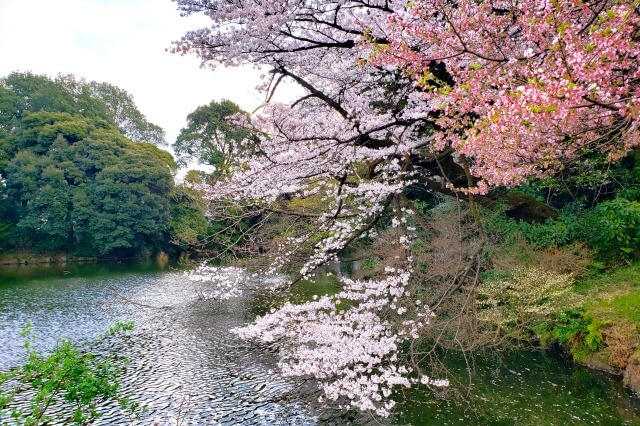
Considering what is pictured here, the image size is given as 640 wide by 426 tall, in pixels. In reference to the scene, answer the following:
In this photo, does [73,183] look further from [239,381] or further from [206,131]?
[239,381]

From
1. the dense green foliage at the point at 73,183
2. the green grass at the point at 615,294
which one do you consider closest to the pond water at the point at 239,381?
the green grass at the point at 615,294

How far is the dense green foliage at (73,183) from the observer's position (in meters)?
23.6

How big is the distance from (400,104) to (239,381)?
5412 mm

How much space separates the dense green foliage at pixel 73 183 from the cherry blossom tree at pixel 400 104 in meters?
21.0

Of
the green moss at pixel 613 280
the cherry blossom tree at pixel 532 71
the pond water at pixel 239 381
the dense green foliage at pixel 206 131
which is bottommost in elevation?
the pond water at pixel 239 381

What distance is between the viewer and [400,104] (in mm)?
6258

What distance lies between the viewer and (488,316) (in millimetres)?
7504

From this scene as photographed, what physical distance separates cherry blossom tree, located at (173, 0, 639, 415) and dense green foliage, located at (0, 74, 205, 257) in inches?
825

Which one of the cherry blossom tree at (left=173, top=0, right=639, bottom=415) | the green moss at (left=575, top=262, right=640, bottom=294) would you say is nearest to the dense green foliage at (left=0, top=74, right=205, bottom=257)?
the cherry blossom tree at (left=173, top=0, right=639, bottom=415)

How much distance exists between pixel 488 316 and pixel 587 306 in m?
1.79

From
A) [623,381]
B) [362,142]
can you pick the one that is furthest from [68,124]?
[623,381]

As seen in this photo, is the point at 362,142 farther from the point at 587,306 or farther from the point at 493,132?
the point at 587,306

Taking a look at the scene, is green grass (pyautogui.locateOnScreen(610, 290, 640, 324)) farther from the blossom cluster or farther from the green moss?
the blossom cluster

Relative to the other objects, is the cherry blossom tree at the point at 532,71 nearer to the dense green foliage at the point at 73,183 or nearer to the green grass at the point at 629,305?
the green grass at the point at 629,305
